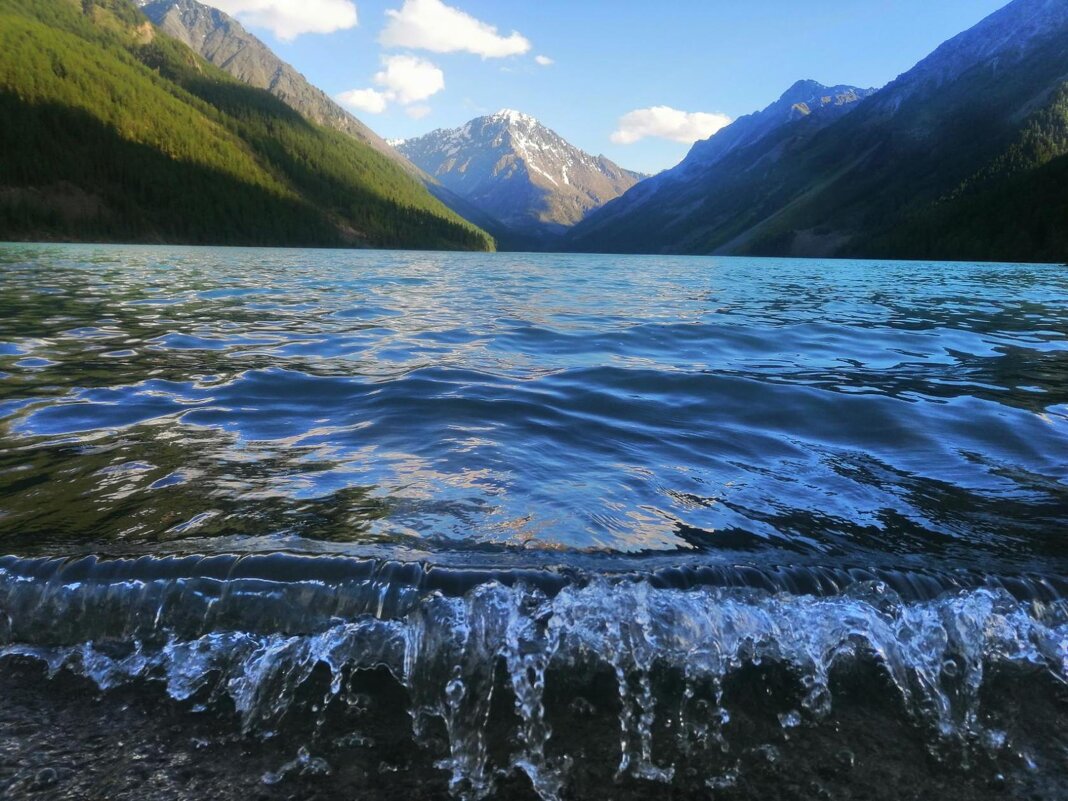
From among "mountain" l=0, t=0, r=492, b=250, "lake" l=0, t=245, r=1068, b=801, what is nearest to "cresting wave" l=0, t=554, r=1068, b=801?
"lake" l=0, t=245, r=1068, b=801

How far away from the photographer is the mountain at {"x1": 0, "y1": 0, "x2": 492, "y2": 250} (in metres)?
112

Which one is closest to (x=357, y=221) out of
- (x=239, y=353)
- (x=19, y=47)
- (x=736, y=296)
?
(x=19, y=47)

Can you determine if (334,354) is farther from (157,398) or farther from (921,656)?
(921,656)

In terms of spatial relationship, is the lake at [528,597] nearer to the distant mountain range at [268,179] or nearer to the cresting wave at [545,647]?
the cresting wave at [545,647]

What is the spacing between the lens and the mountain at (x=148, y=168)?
4390 inches

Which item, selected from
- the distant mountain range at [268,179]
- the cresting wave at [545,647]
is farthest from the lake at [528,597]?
the distant mountain range at [268,179]

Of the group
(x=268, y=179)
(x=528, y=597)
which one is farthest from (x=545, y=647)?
(x=268, y=179)

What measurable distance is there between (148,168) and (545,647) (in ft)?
513

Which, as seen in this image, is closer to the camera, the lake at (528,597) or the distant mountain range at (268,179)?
the lake at (528,597)

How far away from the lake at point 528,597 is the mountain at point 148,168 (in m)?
117

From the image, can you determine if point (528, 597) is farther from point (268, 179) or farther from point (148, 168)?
point (268, 179)

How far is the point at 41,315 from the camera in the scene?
14.2 m

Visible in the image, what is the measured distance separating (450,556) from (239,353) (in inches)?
330

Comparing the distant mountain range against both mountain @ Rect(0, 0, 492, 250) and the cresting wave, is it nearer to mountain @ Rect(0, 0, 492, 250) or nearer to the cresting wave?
mountain @ Rect(0, 0, 492, 250)
